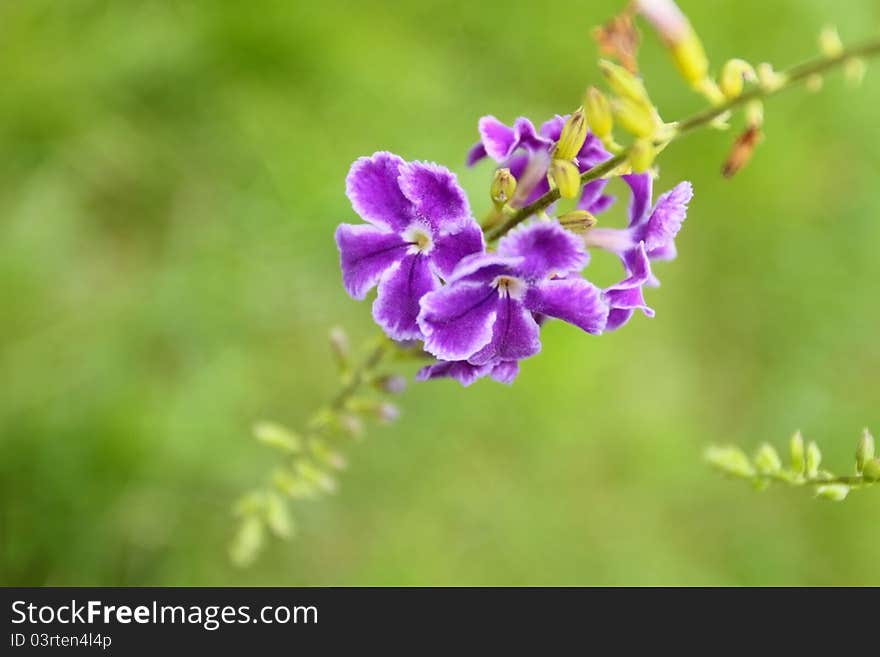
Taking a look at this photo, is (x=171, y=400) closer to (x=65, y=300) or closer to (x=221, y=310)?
(x=221, y=310)

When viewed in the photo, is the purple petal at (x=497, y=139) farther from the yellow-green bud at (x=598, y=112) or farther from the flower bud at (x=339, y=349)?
the flower bud at (x=339, y=349)

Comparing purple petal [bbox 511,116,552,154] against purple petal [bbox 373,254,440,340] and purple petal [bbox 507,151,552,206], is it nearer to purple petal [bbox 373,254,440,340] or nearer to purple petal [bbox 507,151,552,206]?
purple petal [bbox 507,151,552,206]

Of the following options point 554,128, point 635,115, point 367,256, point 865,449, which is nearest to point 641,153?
point 635,115

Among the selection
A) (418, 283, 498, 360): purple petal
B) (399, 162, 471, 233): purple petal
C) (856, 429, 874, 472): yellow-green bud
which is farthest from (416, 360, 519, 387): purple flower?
(856, 429, 874, 472): yellow-green bud

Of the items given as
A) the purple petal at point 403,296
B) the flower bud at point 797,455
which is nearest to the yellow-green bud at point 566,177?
the purple petal at point 403,296

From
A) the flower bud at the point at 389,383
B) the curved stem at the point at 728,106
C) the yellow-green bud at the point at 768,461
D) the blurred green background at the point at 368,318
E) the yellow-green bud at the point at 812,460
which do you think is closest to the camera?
the curved stem at the point at 728,106
